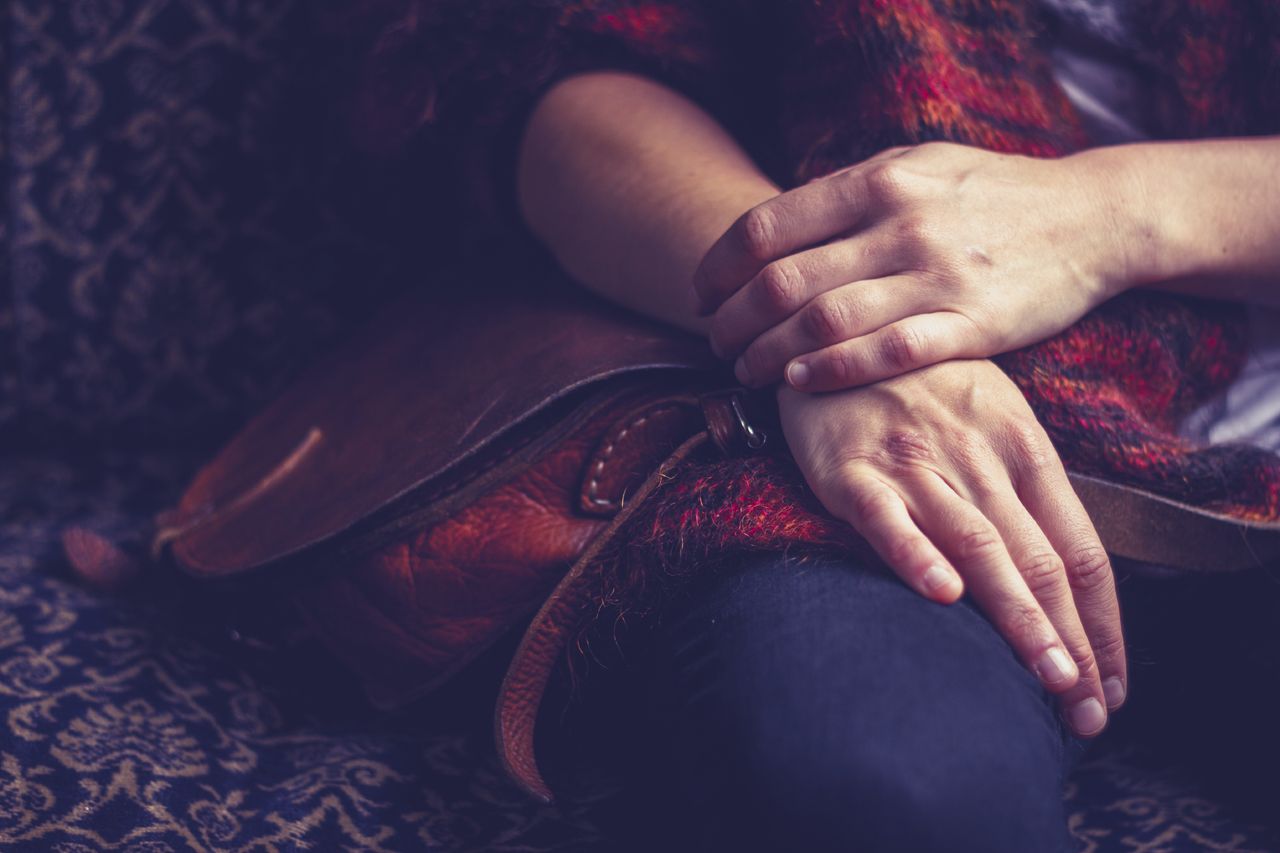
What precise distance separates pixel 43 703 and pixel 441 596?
0.34 m

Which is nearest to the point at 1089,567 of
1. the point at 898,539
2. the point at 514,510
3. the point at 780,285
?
the point at 898,539

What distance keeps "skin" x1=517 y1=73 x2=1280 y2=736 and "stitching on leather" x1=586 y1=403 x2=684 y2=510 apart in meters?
0.05

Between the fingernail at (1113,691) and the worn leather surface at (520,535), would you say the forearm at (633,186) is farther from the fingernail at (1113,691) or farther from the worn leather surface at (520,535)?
the fingernail at (1113,691)

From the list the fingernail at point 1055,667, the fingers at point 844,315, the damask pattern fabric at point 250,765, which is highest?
the fingers at point 844,315

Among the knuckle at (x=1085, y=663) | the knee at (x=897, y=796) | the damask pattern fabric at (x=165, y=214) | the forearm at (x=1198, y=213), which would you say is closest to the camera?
the knee at (x=897, y=796)

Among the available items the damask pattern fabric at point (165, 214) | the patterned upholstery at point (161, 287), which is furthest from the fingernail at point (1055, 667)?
the damask pattern fabric at point (165, 214)

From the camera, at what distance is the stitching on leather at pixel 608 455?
0.60 m

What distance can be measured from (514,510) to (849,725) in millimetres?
259

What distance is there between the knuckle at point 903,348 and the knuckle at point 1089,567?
0.13 meters

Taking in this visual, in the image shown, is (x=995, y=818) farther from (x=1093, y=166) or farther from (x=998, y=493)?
(x=1093, y=166)

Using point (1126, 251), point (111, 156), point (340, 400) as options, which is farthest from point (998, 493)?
point (111, 156)

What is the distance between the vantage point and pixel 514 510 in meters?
0.61

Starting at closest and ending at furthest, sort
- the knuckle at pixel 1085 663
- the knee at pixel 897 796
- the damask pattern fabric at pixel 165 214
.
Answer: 1. the knee at pixel 897 796
2. the knuckle at pixel 1085 663
3. the damask pattern fabric at pixel 165 214

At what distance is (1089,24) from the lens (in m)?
0.72
